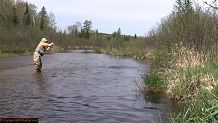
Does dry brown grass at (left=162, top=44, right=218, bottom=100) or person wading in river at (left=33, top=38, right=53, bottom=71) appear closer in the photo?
dry brown grass at (left=162, top=44, right=218, bottom=100)

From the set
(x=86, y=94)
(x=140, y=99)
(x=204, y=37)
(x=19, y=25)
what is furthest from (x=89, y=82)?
(x=19, y=25)

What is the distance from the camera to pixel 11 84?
15.8 metres

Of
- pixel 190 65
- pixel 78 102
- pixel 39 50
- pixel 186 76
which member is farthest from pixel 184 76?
pixel 39 50

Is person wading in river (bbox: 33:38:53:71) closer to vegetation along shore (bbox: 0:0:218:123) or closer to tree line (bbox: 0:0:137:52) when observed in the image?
vegetation along shore (bbox: 0:0:218:123)

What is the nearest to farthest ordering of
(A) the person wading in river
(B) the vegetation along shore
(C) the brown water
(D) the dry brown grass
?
(B) the vegetation along shore, (C) the brown water, (D) the dry brown grass, (A) the person wading in river

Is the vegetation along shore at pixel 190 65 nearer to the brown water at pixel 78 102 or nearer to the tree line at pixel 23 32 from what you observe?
the brown water at pixel 78 102

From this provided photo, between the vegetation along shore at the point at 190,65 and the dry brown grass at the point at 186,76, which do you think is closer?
the vegetation along shore at the point at 190,65

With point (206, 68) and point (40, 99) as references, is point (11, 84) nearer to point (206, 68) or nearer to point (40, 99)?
point (40, 99)

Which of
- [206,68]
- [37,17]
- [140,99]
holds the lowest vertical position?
[140,99]

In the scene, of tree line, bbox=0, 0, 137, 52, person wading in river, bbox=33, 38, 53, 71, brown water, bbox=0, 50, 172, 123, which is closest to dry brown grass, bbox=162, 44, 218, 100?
brown water, bbox=0, 50, 172, 123

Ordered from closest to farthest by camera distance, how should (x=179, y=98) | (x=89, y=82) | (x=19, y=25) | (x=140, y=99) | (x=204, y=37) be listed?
1. (x=179, y=98)
2. (x=140, y=99)
3. (x=204, y=37)
4. (x=89, y=82)
5. (x=19, y=25)

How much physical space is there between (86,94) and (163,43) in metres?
6.05

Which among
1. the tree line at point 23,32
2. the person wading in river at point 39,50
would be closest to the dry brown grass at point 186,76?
the person wading in river at point 39,50

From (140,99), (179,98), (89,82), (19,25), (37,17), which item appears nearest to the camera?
(179,98)
